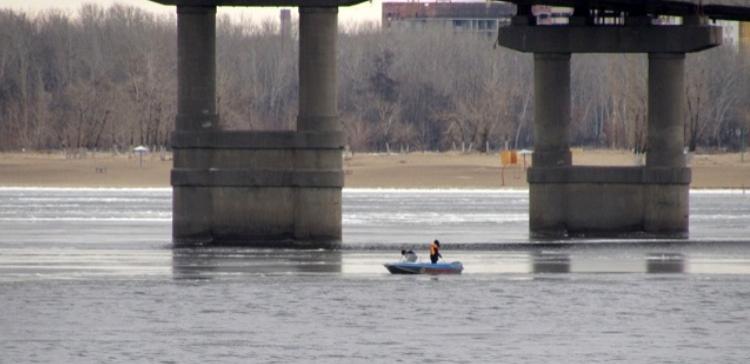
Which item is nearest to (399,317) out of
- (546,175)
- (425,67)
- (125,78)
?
(546,175)

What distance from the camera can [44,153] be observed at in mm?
149375

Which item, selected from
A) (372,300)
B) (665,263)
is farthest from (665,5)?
(372,300)

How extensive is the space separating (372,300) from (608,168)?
24.2 meters

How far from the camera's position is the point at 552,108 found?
265 feet

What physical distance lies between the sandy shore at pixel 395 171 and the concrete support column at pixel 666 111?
40.9 metres

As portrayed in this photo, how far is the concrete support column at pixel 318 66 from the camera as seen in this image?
72.2 m

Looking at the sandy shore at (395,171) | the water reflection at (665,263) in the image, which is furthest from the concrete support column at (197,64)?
the sandy shore at (395,171)

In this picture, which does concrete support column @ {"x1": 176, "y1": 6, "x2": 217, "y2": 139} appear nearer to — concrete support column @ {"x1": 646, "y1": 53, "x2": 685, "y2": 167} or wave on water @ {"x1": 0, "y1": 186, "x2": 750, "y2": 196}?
concrete support column @ {"x1": 646, "y1": 53, "x2": 685, "y2": 167}

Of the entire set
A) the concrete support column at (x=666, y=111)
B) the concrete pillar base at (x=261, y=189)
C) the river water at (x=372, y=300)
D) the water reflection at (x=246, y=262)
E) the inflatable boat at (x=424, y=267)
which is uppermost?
the concrete support column at (x=666, y=111)

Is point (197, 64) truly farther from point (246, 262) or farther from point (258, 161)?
point (246, 262)

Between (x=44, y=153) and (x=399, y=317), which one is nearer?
(x=399, y=317)

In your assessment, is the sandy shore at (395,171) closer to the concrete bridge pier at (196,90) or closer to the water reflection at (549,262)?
the concrete bridge pier at (196,90)

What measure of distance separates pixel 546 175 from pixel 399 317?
2682 cm

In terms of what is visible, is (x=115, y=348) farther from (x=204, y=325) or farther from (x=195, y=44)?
(x=195, y=44)
